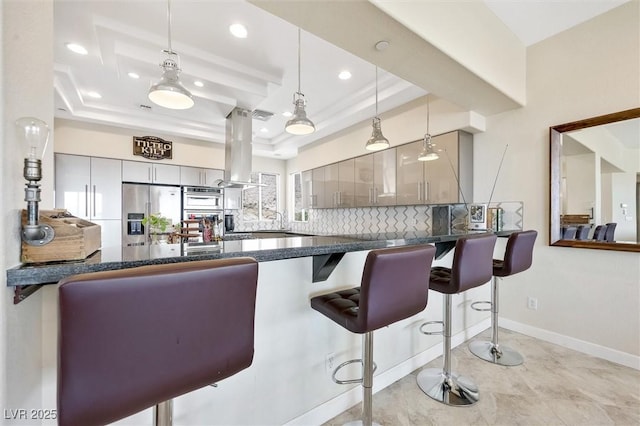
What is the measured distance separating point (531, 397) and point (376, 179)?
280cm

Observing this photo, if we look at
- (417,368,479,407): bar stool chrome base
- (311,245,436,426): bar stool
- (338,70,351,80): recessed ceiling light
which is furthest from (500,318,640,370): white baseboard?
(338,70,351,80): recessed ceiling light

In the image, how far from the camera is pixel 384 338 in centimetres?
187

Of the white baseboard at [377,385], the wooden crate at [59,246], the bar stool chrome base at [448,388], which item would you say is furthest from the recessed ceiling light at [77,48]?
the bar stool chrome base at [448,388]

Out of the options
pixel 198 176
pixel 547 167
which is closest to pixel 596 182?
pixel 547 167

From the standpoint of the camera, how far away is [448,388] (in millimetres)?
1829

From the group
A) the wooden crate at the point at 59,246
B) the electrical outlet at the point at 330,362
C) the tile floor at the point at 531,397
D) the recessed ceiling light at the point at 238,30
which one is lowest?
the tile floor at the point at 531,397

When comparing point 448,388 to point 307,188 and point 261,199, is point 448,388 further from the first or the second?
point 261,199

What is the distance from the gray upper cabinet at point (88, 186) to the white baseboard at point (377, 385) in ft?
13.7

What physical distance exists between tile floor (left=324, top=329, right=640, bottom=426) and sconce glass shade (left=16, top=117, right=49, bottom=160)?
6.02ft

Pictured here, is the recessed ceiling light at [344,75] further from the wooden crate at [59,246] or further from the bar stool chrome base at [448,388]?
the bar stool chrome base at [448,388]

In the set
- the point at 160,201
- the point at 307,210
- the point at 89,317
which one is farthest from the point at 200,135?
the point at 89,317

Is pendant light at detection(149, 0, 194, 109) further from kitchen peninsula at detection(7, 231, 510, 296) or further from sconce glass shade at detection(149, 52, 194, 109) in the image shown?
kitchen peninsula at detection(7, 231, 510, 296)

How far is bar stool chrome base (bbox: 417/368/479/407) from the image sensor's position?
1742mm

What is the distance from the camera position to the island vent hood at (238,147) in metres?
3.57
